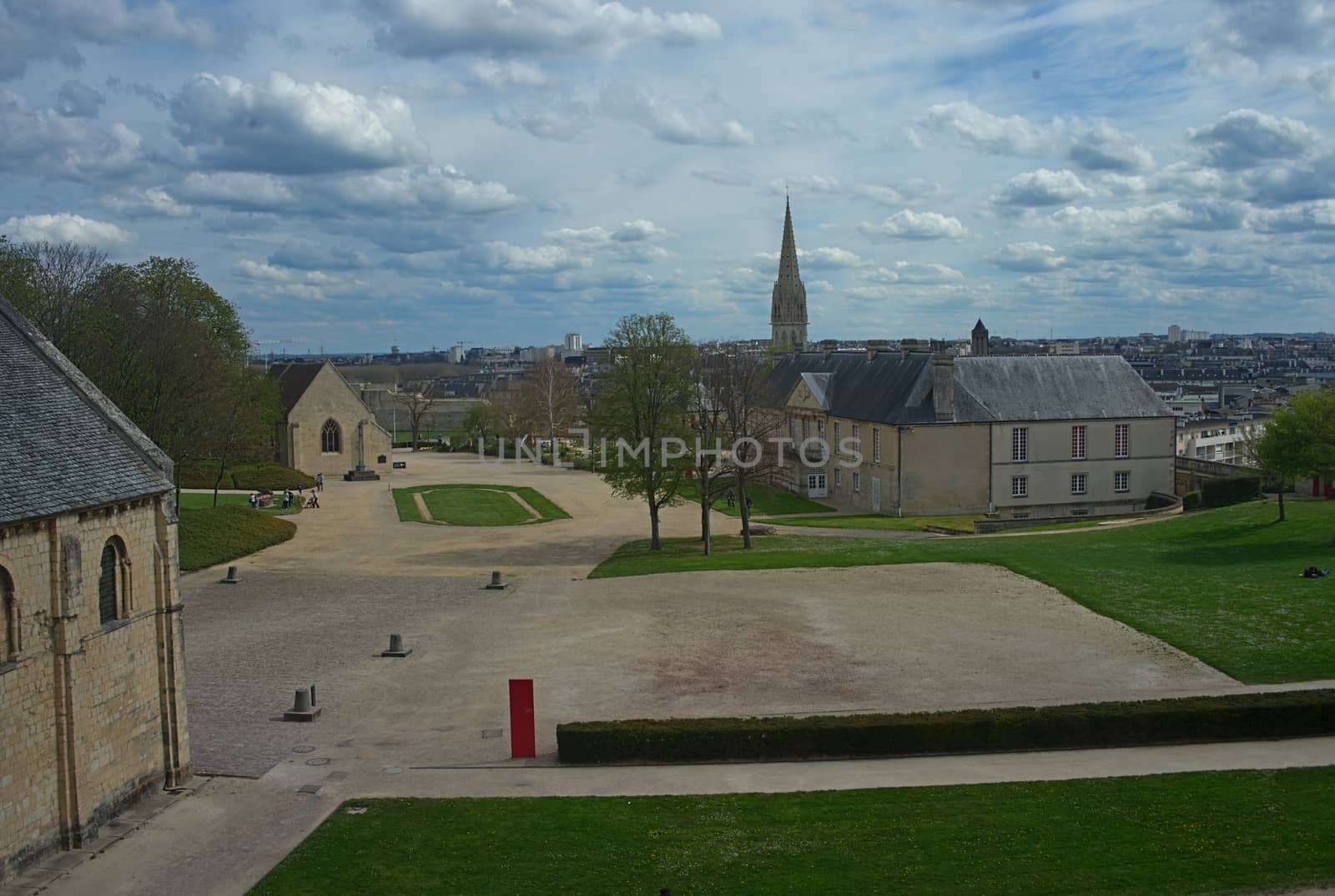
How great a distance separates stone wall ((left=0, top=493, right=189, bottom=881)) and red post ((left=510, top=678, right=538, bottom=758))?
18.7 ft

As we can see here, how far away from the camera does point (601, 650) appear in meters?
27.1

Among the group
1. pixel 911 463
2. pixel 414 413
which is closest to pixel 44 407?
pixel 911 463

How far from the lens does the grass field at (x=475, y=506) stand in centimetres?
5334

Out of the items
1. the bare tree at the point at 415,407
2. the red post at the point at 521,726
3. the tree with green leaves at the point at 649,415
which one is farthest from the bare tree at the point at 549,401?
the red post at the point at 521,726

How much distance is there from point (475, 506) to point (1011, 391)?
27.9 m

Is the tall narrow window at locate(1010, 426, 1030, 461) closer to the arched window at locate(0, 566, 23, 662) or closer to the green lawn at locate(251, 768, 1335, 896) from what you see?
the green lawn at locate(251, 768, 1335, 896)

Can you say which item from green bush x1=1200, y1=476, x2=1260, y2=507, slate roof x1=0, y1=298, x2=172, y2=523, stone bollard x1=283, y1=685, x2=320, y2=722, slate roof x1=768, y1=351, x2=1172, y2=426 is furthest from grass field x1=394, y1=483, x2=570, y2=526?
slate roof x1=0, y1=298, x2=172, y2=523

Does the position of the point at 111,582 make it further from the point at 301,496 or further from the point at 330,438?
the point at 330,438

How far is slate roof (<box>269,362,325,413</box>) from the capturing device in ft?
242

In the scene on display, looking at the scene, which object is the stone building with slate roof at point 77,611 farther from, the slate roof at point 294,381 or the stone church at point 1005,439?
the slate roof at point 294,381

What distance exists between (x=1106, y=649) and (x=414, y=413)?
280ft

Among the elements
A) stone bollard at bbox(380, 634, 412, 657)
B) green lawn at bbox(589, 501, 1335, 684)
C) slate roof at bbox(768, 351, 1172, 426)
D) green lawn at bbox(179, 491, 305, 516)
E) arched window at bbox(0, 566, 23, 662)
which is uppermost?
slate roof at bbox(768, 351, 1172, 426)

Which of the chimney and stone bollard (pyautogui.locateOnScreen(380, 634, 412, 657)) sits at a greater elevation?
the chimney

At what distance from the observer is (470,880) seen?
1488cm
